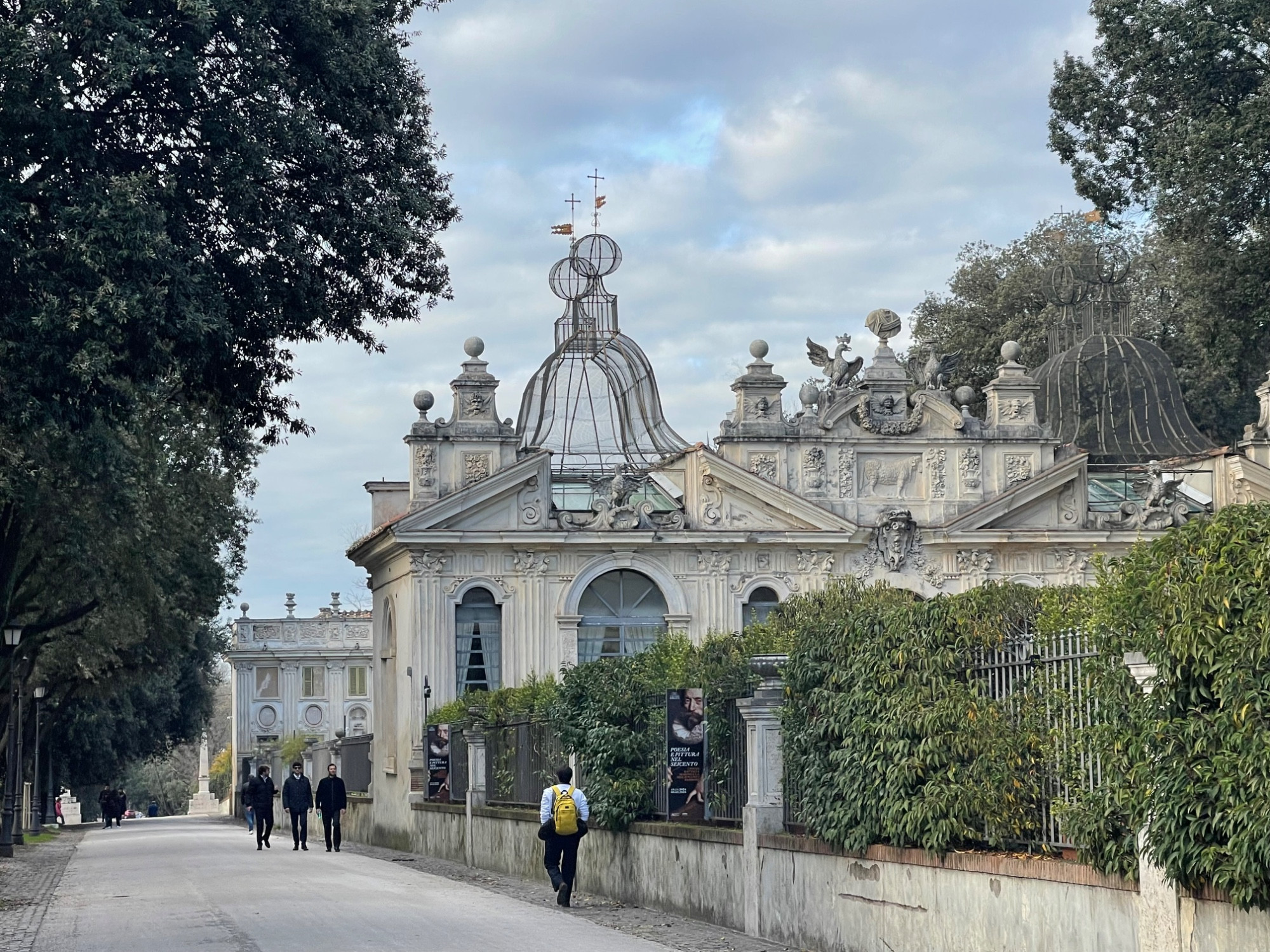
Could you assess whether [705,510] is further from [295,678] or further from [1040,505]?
[295,678]

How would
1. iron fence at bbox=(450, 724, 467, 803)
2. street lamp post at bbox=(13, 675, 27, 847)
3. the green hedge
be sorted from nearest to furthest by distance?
the green hedge, iron fence at bbox=(450, 724, 467, 803), street lamp post at bbox=(13, 675, 27, 847)

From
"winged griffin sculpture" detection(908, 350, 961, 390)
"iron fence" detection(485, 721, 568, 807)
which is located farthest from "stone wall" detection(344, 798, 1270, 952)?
"winged griffin sculpture" detection(908, 350, 961, 390)

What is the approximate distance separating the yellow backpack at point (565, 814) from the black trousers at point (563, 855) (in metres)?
0.14

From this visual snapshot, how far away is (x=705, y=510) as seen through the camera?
41.8 m

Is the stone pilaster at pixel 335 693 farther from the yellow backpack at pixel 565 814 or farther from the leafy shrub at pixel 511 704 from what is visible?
the yellow backpack at pixel 565 814

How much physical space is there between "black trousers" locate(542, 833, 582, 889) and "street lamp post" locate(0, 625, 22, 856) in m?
16.8

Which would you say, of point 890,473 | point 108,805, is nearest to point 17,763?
point 890,473

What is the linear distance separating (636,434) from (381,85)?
27.9 m

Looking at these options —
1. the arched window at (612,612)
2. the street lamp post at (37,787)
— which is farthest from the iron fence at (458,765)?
the street lamp post at (37,787)

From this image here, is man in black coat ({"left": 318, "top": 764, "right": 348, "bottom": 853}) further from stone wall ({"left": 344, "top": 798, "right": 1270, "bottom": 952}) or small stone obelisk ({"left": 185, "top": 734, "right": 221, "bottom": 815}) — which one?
small stone obelisk ({"left": 185, "top": 734, "right": 221, "bottom": 815})

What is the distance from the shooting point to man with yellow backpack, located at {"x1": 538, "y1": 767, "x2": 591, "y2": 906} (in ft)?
62.7

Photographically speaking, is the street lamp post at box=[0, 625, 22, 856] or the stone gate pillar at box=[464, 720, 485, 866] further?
the street lamp post at box=[0, 625, 22, 856]

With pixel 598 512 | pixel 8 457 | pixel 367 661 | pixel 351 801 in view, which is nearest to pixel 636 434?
pixel 598 512

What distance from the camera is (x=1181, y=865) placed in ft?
32.3
